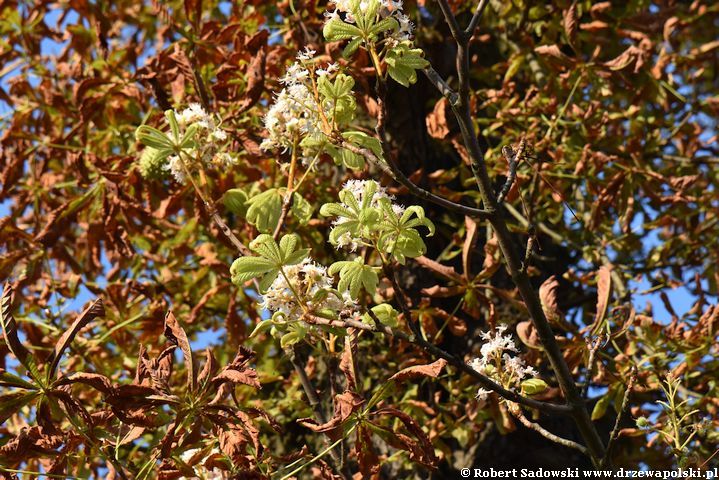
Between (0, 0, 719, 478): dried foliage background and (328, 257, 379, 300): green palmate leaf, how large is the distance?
366mm

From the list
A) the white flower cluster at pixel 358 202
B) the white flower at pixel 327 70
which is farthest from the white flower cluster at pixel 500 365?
the white flower at pixel 327 70

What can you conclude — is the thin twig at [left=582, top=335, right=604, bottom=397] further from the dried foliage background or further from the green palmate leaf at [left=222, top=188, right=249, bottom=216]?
the green palmate leaf at [left=222, top=188, right=249, bottom=216]

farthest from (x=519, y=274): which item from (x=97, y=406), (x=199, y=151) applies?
(x=97, y=406)

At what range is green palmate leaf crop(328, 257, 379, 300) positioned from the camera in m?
1.08

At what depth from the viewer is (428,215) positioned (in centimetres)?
227

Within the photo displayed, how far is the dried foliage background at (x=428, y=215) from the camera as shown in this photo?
181cm

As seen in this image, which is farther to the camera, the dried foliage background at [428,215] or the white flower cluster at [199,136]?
the dried foliage background at [428,215]

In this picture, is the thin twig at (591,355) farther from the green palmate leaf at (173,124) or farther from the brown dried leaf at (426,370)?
the green palmate leaf at (173,124)

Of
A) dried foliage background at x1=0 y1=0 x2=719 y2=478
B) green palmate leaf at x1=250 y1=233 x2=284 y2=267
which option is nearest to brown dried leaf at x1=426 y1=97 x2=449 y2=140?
dried foliage background at x1=0 y1=0 x2=719 y2=478

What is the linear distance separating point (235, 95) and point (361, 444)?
91 cm

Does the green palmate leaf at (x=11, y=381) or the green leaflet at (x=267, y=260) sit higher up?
the green leaflet at (x=267, y=260)

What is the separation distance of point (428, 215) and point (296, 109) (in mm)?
1067

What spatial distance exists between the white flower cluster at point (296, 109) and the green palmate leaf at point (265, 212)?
9cm

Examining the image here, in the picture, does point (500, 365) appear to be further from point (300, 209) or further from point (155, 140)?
point (155, 140)
